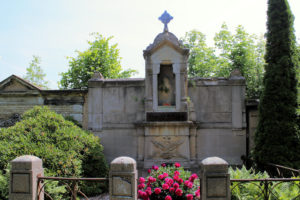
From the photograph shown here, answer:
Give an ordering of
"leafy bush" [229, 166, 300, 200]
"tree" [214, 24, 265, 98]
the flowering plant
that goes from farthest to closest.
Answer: "tree" [214, 24, 265, 98], the flowering plant, "leafy bush" [229, 166, 300, 200]

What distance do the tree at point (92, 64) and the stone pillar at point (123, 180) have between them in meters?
15.8

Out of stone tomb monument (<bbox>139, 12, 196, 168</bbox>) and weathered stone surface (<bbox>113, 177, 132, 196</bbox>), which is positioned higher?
stone tomb monument (<bbox>139, 12, 196, 168</bbox>)

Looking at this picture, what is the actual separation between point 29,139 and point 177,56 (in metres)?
5.49

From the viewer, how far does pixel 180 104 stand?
30.0 ft

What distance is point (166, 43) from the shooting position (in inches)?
362

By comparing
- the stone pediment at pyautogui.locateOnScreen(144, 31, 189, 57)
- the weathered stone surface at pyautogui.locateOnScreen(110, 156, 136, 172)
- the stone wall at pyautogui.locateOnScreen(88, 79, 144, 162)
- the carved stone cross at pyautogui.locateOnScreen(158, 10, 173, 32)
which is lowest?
the weathered stone surface at pyautogui.locateOnScreen(110, 156, 136, 172)

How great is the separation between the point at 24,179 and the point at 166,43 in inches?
251

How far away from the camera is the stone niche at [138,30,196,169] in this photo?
893cm

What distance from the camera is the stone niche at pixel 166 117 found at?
8930 millimetres

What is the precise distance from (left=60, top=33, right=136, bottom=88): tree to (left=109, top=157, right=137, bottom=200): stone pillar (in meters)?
15.8

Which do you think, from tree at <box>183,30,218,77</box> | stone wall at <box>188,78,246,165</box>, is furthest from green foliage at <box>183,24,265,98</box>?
stone wall at <box>188,78,246,165</box>

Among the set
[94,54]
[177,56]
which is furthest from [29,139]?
[94,54]

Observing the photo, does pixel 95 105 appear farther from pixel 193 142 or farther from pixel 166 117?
pixel 193 142

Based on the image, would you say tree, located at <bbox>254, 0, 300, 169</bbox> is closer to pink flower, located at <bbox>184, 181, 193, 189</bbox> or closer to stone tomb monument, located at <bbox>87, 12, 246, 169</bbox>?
stone tomb monument, located at <bbox>87, 12, 246, 169</bbox>
